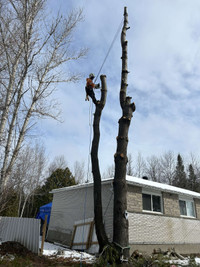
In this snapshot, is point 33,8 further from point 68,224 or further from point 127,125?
point 68,224

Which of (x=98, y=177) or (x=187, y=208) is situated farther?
(x=187, y=208)

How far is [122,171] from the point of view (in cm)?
588

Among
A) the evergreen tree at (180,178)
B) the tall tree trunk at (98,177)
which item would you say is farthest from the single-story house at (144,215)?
the evergreen tree at (180,178)

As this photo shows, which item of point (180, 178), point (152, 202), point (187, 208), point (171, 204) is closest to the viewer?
point (152, 202)

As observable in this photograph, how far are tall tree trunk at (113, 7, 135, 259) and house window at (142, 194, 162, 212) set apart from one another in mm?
5670

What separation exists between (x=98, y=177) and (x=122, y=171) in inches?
28.1

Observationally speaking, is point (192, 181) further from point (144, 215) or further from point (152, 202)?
point (144, 215)

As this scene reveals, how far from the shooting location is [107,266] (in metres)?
4.54

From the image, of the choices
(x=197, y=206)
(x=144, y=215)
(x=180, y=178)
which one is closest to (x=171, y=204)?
(x=144, y=215)

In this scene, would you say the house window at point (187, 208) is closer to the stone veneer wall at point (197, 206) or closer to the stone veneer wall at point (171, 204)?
the stone veneer wall at point (197, 206)

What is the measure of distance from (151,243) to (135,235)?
1183mm

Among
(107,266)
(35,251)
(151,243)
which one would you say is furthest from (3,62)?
(151,243)

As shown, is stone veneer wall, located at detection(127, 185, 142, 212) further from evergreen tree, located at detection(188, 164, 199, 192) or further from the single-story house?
evergreen tree, located at detection(188, 164, 199, 192)

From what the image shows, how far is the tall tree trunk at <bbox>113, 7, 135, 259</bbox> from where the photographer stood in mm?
5188
